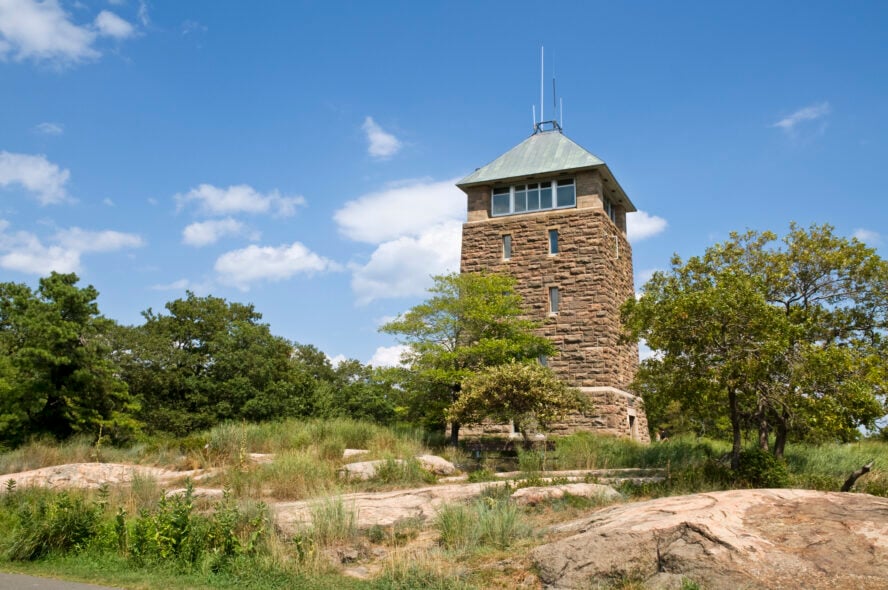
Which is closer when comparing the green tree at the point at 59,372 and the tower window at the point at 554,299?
the green tree at the point at 59,372

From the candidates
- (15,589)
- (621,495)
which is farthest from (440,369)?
(15,589)

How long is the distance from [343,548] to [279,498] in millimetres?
4218

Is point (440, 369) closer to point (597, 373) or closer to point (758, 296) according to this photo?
point (597, 373)

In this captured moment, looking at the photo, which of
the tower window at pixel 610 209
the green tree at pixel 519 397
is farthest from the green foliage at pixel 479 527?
the tower window at pixel 610 209

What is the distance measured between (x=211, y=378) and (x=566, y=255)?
66.0ft

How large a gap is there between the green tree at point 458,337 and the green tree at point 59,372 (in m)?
10.8

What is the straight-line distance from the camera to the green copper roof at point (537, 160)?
93.7ft

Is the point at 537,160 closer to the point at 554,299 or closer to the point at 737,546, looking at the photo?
the point at 554,299

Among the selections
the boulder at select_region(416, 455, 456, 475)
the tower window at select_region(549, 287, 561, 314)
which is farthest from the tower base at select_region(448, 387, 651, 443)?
the boulder at select_region(416, 455, 456, 475)

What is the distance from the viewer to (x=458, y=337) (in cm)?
2425

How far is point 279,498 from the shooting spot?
13.0 meters

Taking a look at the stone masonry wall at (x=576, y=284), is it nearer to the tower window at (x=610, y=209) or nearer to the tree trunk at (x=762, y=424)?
the tower window at (x=610, y=209)

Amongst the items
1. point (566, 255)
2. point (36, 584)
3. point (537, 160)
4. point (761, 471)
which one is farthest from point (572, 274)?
point (36, 584)

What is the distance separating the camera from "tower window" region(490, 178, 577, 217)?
28578 mm
